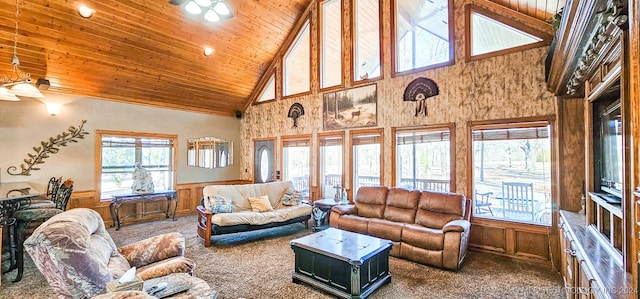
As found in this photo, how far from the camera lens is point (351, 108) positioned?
6188 mm

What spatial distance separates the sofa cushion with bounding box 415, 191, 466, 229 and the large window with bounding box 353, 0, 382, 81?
2.64 meters

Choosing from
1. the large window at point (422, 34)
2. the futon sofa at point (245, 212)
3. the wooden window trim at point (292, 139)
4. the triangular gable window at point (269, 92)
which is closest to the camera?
the futon sofa at point (245, 212)

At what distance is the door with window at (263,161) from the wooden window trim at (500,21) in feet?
16.2

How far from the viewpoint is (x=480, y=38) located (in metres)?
4.76

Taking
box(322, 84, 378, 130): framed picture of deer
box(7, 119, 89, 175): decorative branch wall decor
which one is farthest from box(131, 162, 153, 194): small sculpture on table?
box(322, 84, 378, 130): framed picture of deer

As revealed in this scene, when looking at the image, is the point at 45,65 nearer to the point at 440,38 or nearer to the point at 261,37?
the point at 261,37

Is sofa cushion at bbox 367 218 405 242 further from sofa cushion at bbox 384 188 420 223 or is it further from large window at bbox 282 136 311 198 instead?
large window at bbox 282 136 311 198

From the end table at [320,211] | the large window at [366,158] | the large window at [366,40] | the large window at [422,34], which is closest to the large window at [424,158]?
the large window at [366,158]

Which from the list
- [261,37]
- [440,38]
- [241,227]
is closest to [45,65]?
[261,37]

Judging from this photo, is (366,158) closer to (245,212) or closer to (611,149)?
(245,212)

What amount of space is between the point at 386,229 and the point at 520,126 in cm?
253

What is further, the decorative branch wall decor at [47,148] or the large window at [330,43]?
the large window at [330,43]

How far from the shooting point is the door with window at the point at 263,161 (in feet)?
25.6

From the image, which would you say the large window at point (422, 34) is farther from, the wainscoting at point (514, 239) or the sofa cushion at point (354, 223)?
the sofa cushion at point (354, 223)
